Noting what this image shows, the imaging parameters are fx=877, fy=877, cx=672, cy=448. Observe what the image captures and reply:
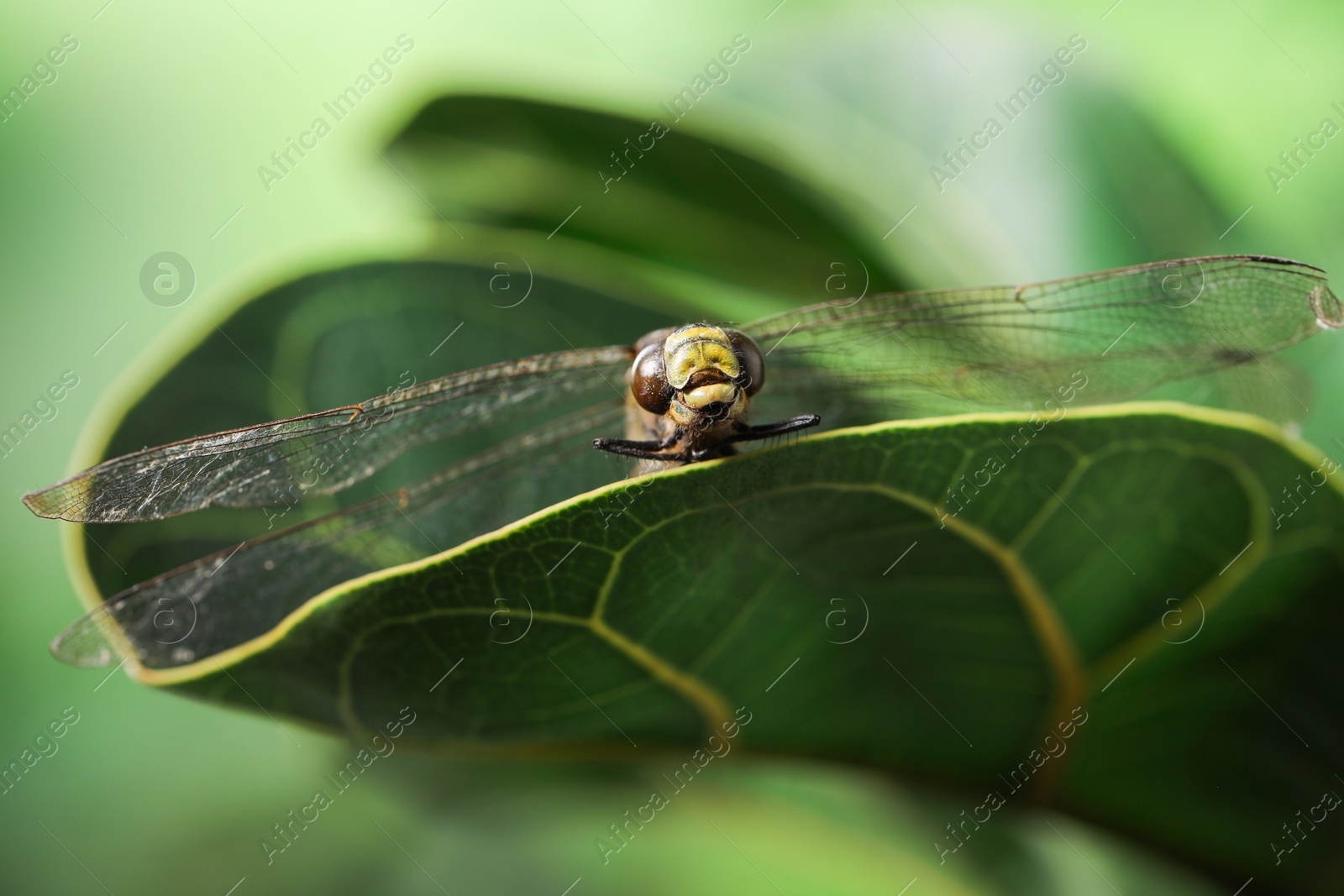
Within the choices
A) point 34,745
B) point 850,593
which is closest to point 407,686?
point 850,593

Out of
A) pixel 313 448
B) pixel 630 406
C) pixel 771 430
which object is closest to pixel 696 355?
pixel 771 430

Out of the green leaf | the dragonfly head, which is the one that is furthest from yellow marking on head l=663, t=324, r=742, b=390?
the green leaf

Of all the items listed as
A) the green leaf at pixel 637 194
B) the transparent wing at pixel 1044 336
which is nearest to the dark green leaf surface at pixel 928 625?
the transparent wing at pixel 1044 336

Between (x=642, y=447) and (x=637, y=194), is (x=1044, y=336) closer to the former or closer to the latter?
(x=642, y=447)

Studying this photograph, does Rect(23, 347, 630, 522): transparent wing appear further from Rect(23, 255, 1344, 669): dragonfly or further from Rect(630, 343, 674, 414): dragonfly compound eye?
Rect(630, 343, 674, 414): dragonfly compound eye

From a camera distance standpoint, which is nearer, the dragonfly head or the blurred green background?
the dragonfly head

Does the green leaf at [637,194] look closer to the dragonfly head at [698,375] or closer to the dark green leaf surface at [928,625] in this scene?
the dragonfly head at [698,375]
